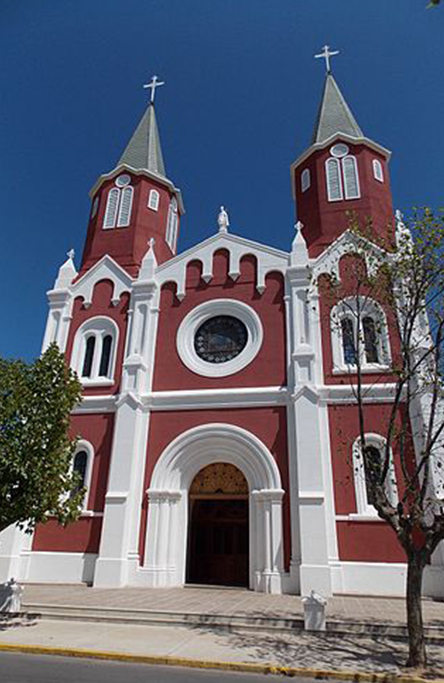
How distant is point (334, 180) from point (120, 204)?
9.47 m

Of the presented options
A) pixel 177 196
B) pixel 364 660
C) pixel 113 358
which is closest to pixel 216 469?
pixel 113 358

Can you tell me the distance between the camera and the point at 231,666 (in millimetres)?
6766

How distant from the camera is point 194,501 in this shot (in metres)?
15.2

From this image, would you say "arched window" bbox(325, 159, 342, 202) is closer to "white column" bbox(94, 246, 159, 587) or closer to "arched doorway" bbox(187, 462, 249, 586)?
"white column" bbox(94, 246, 159, 587)

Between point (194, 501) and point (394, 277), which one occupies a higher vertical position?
point (394, 277)

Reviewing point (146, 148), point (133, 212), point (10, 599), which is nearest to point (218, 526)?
point (10, 599)

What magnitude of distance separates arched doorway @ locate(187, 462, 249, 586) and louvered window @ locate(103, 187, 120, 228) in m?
11.7

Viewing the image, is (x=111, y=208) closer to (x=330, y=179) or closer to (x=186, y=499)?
(x=330, y=179)

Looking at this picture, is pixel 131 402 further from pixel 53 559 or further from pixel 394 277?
pixel 394 277

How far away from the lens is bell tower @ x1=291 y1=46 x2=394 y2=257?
17844 millimetres

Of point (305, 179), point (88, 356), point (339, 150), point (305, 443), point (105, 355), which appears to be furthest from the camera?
point (305, 179)

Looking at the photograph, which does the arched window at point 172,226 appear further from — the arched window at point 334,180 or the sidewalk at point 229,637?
the sidewalk at point 229,637

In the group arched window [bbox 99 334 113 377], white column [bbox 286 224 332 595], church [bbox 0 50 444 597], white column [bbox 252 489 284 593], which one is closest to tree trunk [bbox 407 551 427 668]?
church [bbox 0 50 444 597]

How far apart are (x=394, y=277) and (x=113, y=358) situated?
10.9 m
